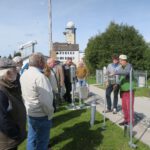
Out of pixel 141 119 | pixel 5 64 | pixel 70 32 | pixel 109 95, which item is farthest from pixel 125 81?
pixel 70 32

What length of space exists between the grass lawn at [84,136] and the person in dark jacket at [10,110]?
292 cm

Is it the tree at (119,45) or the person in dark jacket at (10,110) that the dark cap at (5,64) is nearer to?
the person in dark jacket at (10,110)

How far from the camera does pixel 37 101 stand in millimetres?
5676

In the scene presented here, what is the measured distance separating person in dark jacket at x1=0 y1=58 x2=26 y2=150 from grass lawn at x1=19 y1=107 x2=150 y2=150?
2.92 m

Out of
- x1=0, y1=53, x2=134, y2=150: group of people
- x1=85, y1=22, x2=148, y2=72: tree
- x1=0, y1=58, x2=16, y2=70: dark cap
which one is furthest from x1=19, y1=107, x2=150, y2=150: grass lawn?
x1=85, y1=22, x2=148, y2=72: tree

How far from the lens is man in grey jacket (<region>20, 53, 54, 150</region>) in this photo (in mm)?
5586

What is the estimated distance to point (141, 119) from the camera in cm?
1067

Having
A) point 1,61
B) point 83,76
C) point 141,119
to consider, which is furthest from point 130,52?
point 1,61

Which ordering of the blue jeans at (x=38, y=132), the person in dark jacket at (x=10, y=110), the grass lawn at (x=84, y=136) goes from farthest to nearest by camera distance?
1. the grass lawn at (x=84, y=136)
2. the blue jeans at (x=38, y=132)
3. the person in dark jacket at (x=10, y=110)

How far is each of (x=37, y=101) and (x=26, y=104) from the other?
0.28 metres

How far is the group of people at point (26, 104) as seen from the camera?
4.59 metres

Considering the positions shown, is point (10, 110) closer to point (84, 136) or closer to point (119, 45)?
point (84, 136)

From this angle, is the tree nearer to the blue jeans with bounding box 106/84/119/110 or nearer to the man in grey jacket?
the blue jeans with bounding box 106/84/119/110

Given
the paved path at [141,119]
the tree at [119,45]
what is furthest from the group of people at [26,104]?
the tree at [119,45]
